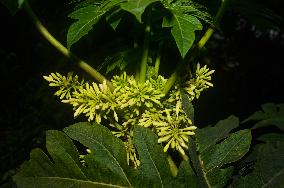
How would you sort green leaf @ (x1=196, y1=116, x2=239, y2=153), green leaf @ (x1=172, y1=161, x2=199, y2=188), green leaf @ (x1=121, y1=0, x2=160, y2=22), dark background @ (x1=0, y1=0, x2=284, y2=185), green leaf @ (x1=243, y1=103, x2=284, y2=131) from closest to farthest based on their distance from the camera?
green leaf @ (x1=121, y1=0, x2=160, y2=22)
green leaf @ (x1=172, y1=161, x2=199, y2=188)
green leaf @ (x1=196, y1=116, x2=239, y2=153)
green leaf @ (x1=243, y1=103, x2=284, y2=131)
dark background @ (x1=0, y1=0, x2=284, y2=185)

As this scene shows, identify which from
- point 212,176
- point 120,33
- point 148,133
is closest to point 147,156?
point 148,133

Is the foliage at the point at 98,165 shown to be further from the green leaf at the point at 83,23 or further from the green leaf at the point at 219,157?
the green leaf at the point at 83,23

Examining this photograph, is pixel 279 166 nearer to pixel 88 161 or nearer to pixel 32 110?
pixel 88 161

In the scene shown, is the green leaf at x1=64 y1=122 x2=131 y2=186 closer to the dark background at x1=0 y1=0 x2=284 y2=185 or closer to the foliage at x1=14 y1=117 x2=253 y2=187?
the foliage at x1=14 y1=117 x2=253 y2=187

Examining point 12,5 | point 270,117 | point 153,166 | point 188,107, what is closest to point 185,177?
point 153,166

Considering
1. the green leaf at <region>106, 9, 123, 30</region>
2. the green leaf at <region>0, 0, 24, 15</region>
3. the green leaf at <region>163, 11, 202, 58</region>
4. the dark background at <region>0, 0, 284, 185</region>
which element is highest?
the green leaf at <region>0, 0, 24, 15</region>

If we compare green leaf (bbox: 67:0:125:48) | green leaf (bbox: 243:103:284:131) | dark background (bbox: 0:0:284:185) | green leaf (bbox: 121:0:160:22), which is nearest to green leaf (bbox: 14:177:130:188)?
green leaf (bbox: 67:0:125:48)

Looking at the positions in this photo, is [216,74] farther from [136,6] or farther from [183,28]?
[136,6]
